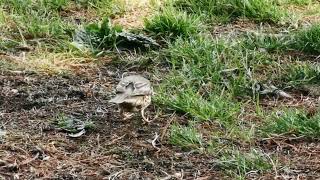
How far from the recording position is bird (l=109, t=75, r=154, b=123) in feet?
13.4

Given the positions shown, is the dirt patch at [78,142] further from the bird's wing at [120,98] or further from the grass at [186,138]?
the bird's wing at [120,98]

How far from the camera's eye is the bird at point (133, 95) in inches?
161

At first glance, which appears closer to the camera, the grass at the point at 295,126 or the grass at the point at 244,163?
the grass at the point at 244,163

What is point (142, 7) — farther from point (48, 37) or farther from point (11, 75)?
point (11, 75)

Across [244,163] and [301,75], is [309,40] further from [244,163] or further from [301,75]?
[244,163]

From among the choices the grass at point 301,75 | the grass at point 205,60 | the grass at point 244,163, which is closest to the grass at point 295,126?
the grass at point 205,60

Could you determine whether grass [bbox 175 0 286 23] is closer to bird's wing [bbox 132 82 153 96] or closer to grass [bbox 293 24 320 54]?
grass [bbox 293 24 320 54]

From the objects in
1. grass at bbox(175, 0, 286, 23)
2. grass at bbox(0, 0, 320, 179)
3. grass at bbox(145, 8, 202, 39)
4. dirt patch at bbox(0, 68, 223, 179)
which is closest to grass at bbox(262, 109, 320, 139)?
grass at bbox(0, 0, 320, 179)

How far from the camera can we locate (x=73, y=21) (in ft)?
19.4

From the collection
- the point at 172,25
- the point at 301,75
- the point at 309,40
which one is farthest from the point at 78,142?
the point at 309,40

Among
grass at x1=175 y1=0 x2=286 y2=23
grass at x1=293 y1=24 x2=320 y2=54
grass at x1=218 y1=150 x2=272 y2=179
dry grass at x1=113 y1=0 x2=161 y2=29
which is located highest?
grass at x1=218 y1=150 x2=272 y2=179

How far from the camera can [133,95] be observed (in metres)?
4.10

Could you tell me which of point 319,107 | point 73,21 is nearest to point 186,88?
point 319,107

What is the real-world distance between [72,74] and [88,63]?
0.74 feet
